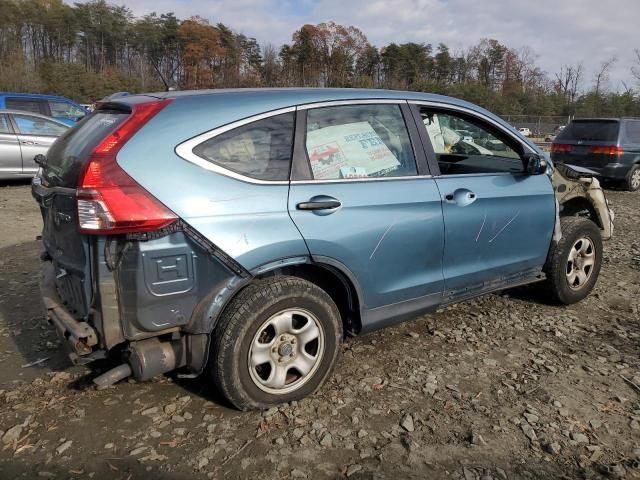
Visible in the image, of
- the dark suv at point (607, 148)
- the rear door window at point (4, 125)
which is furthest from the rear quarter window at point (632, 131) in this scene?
the rear door window at point (4, 125)

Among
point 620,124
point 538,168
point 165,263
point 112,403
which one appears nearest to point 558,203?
point 538,168

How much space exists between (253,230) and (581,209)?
146 inches

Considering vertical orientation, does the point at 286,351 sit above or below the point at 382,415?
above

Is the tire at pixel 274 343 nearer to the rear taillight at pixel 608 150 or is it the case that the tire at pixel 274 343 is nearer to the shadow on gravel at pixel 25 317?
the shadow on gravel at pixel 25 317

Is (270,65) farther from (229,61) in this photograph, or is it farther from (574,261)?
(574,261)

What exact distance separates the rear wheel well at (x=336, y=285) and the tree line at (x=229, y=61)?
3479cm

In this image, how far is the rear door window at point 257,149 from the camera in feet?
8.85

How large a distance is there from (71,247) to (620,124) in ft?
39.9

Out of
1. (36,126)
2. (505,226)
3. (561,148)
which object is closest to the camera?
(505,226)

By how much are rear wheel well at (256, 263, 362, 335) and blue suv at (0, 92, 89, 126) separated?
10885 mm

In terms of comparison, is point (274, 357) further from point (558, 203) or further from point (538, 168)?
point (558, 203)

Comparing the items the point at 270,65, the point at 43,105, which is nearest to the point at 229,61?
the point at 270,65

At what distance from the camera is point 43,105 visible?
1288cm

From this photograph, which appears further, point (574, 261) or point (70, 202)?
point (574, 261)
